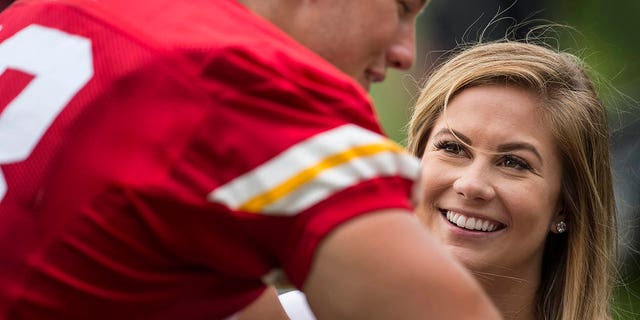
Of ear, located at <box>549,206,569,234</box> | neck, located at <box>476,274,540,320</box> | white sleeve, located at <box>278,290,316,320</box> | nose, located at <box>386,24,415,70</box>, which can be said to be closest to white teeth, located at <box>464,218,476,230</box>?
neck, located at <box>476,274,540,320</box>

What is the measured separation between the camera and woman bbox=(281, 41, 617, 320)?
9.80ft

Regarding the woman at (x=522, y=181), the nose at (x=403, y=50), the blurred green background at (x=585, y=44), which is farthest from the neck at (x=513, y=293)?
the blurred green background at (x=585, y=44)

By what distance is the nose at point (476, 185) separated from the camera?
9.73 ft

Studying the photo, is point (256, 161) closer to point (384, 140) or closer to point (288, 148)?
point (288, 148)

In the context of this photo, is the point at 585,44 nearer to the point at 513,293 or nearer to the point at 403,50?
the point at 513,293

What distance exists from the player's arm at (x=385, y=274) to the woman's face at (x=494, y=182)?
5.35 ft

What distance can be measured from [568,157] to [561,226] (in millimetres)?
190

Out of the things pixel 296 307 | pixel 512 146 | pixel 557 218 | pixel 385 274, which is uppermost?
pixel 512 146

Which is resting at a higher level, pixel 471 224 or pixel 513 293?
pixel 471 224

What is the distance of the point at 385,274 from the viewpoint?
1.32 meters

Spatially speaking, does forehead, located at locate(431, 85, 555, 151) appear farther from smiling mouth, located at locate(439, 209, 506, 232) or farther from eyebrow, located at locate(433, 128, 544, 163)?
smiling mouth, located at locate(439, 209, 506, 232)

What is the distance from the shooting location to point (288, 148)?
1.34 meters

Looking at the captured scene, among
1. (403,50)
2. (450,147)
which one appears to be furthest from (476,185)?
(403,50)

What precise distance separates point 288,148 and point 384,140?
13 cm
